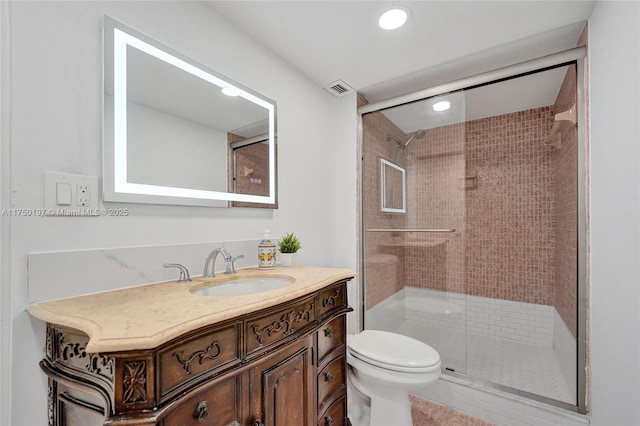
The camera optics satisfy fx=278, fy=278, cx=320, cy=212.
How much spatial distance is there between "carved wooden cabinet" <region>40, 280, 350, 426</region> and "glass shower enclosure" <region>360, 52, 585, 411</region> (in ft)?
4.20

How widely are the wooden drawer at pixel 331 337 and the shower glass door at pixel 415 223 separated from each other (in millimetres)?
980

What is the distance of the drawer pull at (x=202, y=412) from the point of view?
2.37 feet

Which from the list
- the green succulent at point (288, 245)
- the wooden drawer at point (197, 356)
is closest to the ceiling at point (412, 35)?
the green succulent at point (288, 245)

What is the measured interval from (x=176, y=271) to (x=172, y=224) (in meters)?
0.20

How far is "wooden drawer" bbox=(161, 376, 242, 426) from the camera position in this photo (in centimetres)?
68

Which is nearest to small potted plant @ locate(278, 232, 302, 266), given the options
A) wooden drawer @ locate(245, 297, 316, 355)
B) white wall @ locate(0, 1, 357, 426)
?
white wall @ locate(0, 1, 357, 426)

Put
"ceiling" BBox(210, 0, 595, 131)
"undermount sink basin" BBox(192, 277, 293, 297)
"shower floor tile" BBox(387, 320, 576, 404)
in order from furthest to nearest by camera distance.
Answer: "shower floor tile" BBox(387, 320, 576, 404)
"ceiling" BBox(210, 0, 595, 131)
"undermount sink basin" BBox(192, 277, 293, 297)

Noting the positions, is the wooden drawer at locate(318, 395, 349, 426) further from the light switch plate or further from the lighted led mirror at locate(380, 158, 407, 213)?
the lighted led mirror at locate(380, 158, 407, 213)

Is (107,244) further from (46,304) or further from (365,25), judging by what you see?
(365,25)

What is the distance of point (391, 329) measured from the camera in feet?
8.02

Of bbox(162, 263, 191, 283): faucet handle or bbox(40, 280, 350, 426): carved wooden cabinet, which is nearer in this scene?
bbox(40, 280, 350, 426): carved wooden cabinet

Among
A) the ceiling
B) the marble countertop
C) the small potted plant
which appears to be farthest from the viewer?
the small potted plant

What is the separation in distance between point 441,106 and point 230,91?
60.6 inches

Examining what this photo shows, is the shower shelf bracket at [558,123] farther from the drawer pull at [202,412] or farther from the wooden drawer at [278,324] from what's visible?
the drawer pull at [202,412]
